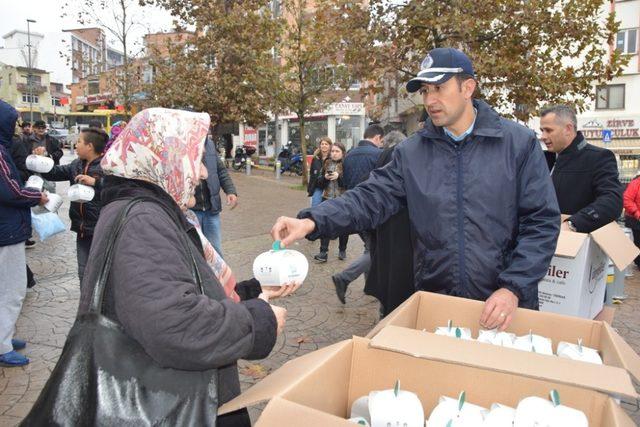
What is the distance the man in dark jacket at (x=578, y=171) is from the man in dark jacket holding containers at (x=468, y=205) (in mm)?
1720

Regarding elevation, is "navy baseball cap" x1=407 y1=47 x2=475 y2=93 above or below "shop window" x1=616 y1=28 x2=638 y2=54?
below

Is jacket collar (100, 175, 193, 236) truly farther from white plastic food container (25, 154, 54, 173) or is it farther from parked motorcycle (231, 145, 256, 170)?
parked motorcycle (231, 145, 256, 170)

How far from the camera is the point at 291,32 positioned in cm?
2034

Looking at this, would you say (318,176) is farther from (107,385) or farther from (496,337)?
(107,385)

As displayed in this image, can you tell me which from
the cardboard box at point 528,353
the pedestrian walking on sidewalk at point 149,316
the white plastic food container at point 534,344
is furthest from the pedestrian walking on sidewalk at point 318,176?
the pedestrian walking on sidewalk at point 149,316

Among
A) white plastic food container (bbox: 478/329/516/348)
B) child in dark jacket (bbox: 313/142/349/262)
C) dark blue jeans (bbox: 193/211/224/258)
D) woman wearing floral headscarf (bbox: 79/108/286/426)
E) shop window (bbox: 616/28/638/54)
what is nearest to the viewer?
woman wearing floral headscarf (bbox: 79/108/286/426)

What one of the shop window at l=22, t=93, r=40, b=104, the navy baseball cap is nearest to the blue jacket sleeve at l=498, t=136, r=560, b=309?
the navy baseball cap

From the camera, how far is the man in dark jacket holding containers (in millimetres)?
2467

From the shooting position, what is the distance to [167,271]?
153 centimetres

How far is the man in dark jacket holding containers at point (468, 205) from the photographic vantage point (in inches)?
97.1

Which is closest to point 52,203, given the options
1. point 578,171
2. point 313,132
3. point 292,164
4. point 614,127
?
point 578,171

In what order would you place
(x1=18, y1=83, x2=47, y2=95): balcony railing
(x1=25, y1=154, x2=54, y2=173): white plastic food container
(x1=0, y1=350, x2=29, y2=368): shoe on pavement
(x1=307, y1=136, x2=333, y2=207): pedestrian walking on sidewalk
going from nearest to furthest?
(x1=0, y1=350, x2=29, y2=368): shoe on pavement
(x1=25, y1=154, x2=54, y2=173): white plastic food container
(x1=307, y1=136, x2=333, y2=207): pedestrian walking on sidewalk
(x1=18, y1=83, x2=47, y2=95): balcony railing

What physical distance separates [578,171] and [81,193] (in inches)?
170

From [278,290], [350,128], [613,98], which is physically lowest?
[278,290]
